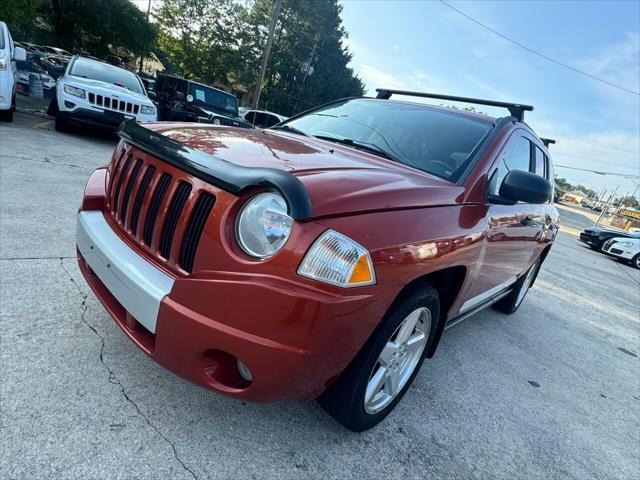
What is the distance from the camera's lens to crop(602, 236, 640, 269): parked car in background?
1409 cm

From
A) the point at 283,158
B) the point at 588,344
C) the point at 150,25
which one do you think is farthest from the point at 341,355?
the point at 150,25

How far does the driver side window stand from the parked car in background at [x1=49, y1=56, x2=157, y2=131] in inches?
241

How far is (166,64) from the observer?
47.0 meters

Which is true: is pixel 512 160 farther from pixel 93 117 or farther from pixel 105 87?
pixel 105 87

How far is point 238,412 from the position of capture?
1935mm

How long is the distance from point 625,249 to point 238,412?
16.6m

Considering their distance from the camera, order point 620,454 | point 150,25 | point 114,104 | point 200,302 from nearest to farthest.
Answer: point 200,302
point 620,454
point 114,104
point 150,25

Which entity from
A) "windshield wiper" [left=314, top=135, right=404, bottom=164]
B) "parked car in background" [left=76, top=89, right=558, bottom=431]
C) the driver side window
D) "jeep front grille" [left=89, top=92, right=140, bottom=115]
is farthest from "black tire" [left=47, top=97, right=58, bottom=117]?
the driver side window

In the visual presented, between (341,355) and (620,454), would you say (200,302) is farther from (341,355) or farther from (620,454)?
(620,454)

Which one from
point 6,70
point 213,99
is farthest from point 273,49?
point 6,70

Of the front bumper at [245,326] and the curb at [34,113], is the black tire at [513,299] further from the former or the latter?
the curb at [34,113]

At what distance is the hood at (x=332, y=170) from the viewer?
1.54 meters

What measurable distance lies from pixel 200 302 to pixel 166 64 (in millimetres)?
52760

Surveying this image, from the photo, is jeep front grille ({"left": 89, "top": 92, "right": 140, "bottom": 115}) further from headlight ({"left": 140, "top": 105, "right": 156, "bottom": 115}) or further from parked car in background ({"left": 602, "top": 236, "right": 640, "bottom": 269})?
parked car in background ({"left": 602, "top": 236, "right": 640, "bottom": 269})
